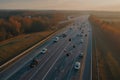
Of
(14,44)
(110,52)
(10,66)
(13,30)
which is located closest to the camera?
(10,66)

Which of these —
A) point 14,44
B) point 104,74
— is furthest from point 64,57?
point 14,44

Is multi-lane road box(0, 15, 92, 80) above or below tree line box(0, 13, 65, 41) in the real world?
above

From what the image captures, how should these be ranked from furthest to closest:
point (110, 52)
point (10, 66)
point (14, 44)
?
point (14, 44) → point (110, 52) → point (10, 66)

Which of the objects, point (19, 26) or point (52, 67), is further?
point (19, 26)

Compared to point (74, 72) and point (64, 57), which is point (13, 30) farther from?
point (74, 72)

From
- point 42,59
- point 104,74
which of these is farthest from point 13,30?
point 104,74

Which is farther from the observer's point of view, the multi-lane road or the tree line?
the tree line

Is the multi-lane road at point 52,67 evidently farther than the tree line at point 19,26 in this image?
No

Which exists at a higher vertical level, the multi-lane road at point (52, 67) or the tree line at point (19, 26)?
the multi-lane road at point (52, 67)

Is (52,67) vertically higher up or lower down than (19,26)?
higher up

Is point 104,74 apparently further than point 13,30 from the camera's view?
No
